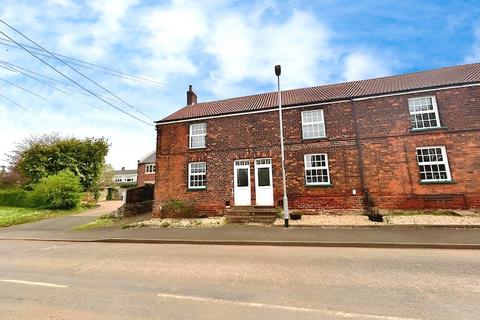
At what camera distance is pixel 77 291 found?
4.58 metres

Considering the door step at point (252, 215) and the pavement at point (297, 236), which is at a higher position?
the door step at point (252, 215)

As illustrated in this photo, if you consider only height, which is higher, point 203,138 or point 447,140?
point 203,138

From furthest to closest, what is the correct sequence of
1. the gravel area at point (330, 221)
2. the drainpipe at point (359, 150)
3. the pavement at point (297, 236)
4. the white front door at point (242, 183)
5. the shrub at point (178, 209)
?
the shrub at point (178, 209), the white front door at point (242, 183), the drainpipe at point (359, 150), the gravel area at point (330, 221), the pavement at point (297, 236)

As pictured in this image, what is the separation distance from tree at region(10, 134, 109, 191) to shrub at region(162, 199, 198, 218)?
15.5m

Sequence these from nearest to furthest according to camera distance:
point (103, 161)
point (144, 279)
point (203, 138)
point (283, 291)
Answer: point (283, 291) → point (144, 279) → point (203, 138) → point (103, 161)

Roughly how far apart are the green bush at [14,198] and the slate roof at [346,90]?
16418 millimetres

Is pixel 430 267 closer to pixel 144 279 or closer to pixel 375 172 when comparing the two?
pixel 144 279

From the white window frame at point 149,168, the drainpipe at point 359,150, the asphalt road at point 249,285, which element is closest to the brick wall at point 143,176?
the white window frame at point 149,168

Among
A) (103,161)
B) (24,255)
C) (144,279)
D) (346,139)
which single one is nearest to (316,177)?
(346,139)

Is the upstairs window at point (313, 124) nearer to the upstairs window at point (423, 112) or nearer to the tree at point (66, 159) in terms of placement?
the upstairs window at point (423, 112)

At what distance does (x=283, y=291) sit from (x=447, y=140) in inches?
494

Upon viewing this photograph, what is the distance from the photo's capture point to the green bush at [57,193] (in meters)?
20.3

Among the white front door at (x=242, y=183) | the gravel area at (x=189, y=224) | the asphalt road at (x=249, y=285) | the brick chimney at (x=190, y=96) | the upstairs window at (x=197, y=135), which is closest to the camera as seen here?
the asphalt road at (x=249, y=285)

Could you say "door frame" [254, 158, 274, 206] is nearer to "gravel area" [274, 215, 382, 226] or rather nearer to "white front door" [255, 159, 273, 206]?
"white front door" [255, 159, 273, 206]
